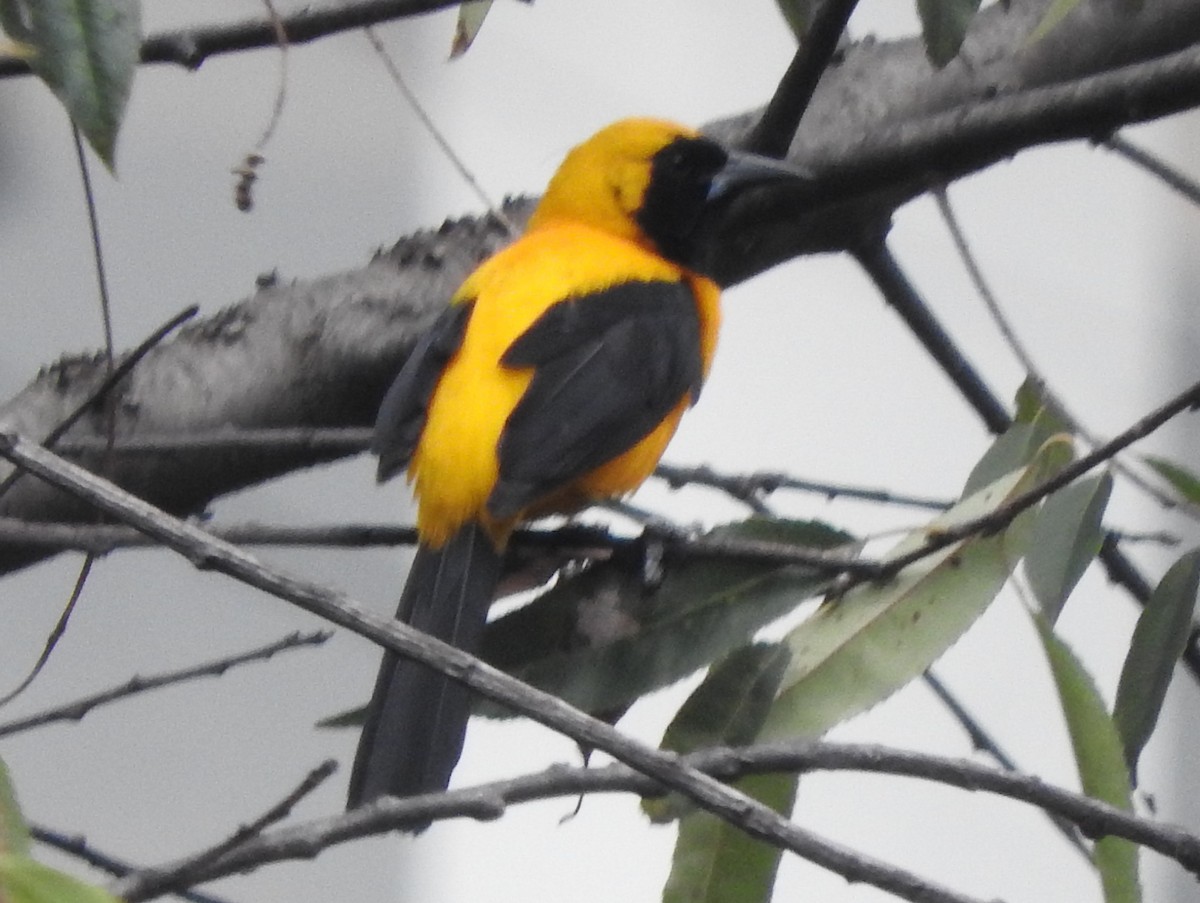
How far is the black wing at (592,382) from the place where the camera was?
6.87 feet

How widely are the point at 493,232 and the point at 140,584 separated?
6.79ft

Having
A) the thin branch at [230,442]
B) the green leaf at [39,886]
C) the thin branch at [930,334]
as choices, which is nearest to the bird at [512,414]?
the thin branch at [230,442]

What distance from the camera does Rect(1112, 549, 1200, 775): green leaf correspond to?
1.78 metres

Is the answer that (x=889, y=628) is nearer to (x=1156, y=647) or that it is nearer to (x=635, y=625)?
(x=635, y=625)

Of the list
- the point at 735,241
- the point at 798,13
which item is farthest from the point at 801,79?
the point at 735,241

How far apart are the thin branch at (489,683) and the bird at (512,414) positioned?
0.74m

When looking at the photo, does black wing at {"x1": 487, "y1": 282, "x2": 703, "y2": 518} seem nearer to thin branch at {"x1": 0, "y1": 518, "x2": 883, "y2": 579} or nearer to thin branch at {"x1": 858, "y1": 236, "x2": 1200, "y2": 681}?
thin branch at {"x1": 0, "y1": 518, "x2": 883, "y2": 579}

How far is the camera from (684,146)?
9.40ft

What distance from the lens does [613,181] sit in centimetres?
313

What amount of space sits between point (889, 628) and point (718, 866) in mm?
305

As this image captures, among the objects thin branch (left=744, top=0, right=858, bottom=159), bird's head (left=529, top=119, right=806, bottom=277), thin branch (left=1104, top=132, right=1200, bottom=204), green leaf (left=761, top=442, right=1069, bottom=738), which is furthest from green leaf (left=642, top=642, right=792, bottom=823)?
bird's head (left=529, top=119, right=806, bottom=277)

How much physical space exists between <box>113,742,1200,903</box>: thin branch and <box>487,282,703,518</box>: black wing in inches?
38.0

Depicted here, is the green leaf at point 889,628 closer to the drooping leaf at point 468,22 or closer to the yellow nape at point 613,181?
the drooping leaf at point 468,22

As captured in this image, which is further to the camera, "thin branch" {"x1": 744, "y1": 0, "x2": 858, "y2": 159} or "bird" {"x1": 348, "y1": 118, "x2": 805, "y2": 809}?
"bird" {"x1": 348, "y1": 118, "x2": 805, "y2": 809}
